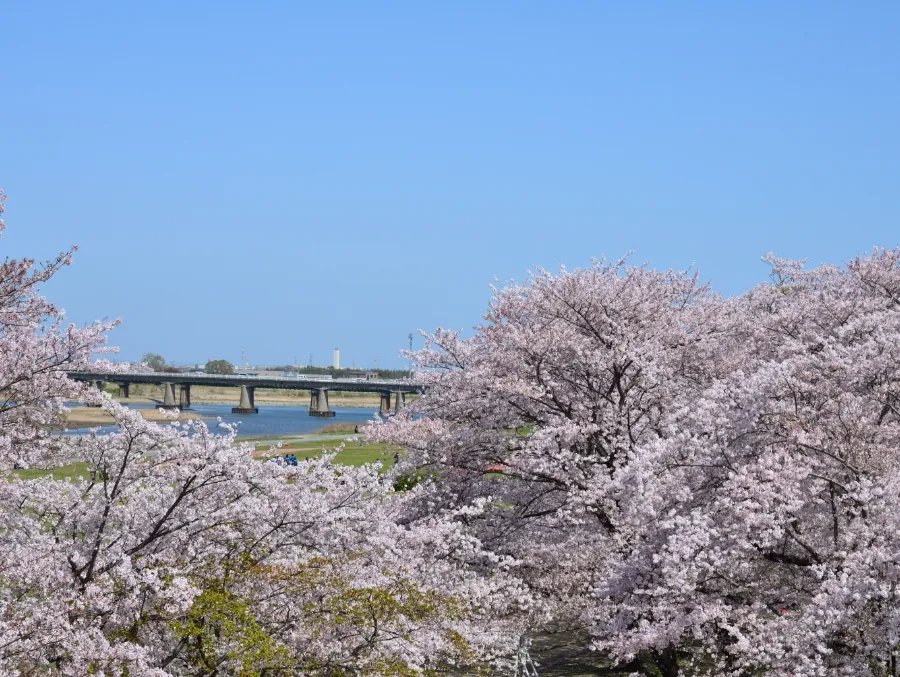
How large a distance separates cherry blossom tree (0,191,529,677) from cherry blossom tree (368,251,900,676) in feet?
8.56

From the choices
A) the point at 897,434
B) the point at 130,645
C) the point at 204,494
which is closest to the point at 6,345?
the point at 204,494

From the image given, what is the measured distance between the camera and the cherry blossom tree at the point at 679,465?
10891mm

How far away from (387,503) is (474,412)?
378cm

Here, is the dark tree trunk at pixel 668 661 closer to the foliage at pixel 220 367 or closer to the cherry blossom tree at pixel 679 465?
the cherry blossom tree at pixel 679 465

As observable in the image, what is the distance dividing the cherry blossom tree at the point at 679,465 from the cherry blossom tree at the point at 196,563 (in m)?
2.61

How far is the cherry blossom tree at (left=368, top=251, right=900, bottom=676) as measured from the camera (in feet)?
35.7

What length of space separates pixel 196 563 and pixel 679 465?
20.8 feet

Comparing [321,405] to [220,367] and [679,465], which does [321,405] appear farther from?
[679,465]

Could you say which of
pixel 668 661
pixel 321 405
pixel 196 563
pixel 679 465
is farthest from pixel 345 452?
pixel 321 405

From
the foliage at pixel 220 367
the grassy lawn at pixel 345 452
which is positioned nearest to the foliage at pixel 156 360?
the foliage at pixel 220 367

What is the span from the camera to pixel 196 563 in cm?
1085

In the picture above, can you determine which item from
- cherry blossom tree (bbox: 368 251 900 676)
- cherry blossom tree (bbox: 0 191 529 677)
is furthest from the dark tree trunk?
cherry blossom tree (bbox: 0 191 529 677)

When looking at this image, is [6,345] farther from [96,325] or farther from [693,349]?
[693,349]

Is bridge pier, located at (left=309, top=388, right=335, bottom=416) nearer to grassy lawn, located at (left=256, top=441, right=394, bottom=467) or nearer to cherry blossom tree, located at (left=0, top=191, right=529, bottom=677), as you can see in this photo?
grassy lawn, located at (left=256, top=441, right=394, bottom=467)
